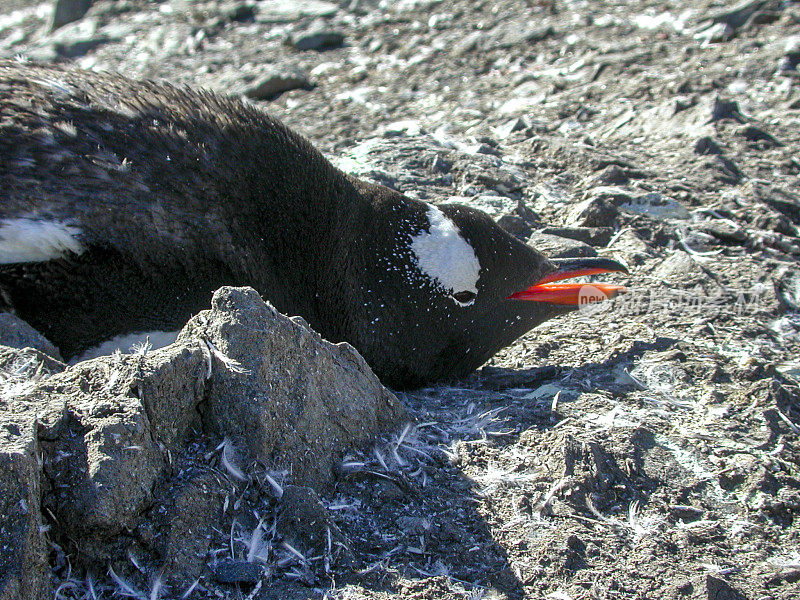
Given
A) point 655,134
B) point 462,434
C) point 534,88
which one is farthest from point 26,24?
point 462,434

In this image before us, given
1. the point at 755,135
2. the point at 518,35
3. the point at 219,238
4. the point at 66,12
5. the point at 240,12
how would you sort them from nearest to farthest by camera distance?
1. the point at 219,238
2. the point at 755,135
3. the point at 518,35
4. the point at 240,12
5. the point at 66,12

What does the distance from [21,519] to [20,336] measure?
1.30 meters

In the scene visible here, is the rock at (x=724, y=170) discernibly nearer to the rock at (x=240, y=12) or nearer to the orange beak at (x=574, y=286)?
the orange beak at (x=574, y=286)

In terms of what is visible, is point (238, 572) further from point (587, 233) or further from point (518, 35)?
point (518, 35)

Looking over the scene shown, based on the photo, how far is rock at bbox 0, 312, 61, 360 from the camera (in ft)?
9.80

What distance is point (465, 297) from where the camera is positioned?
13.3 feet

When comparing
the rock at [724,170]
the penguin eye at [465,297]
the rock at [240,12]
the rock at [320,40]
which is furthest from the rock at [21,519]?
the rock at [240,12]

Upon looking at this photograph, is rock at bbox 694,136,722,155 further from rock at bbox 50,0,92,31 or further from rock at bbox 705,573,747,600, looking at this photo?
rock at bbox 50,0,92,31

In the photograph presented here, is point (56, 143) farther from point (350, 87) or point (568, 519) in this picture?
point (350, 87)

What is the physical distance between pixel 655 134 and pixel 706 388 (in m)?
3.05

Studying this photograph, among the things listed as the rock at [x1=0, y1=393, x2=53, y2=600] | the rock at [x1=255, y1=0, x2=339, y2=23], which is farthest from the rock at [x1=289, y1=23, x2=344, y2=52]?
the rock at [x1=0, y1=393, x2=53, y2=600]

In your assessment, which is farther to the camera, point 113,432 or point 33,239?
point 33,239

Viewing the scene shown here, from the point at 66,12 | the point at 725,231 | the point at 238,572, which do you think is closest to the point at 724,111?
the point at 725,231

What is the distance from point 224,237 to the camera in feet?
11.5
